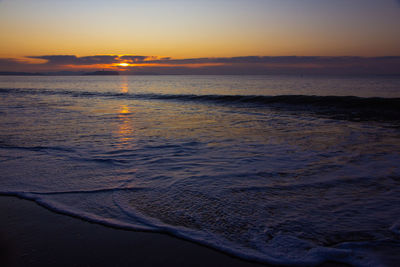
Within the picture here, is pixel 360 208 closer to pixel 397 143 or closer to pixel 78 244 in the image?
pixel 78 244

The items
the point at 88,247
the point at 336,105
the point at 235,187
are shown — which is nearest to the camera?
the point at 88,247

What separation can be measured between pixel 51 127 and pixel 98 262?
27.5 ft

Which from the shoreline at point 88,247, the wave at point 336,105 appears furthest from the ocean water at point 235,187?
the wave at point 336,105

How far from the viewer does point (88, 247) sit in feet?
8.68

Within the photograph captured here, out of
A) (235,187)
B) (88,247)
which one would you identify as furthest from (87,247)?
(235,187)

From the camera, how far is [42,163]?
5.41m

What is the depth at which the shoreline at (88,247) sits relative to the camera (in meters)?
2.45

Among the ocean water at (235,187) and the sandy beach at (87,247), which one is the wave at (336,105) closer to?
the ocean water at (235,187)

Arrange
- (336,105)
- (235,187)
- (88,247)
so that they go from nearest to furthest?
(88,247), (235,187), (336,105)

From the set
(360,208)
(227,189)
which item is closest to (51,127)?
(227,189)

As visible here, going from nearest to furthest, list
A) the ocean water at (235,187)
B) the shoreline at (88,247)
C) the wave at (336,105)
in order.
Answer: the shoreline at (88,247), the ocean water at (235,187), the wave at (336,105)

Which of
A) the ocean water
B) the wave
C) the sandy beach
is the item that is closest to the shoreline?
the sandy beach

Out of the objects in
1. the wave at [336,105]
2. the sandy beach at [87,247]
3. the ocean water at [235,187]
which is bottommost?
the sandy beach at [87,247]

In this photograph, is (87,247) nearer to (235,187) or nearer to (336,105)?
(235,187)
